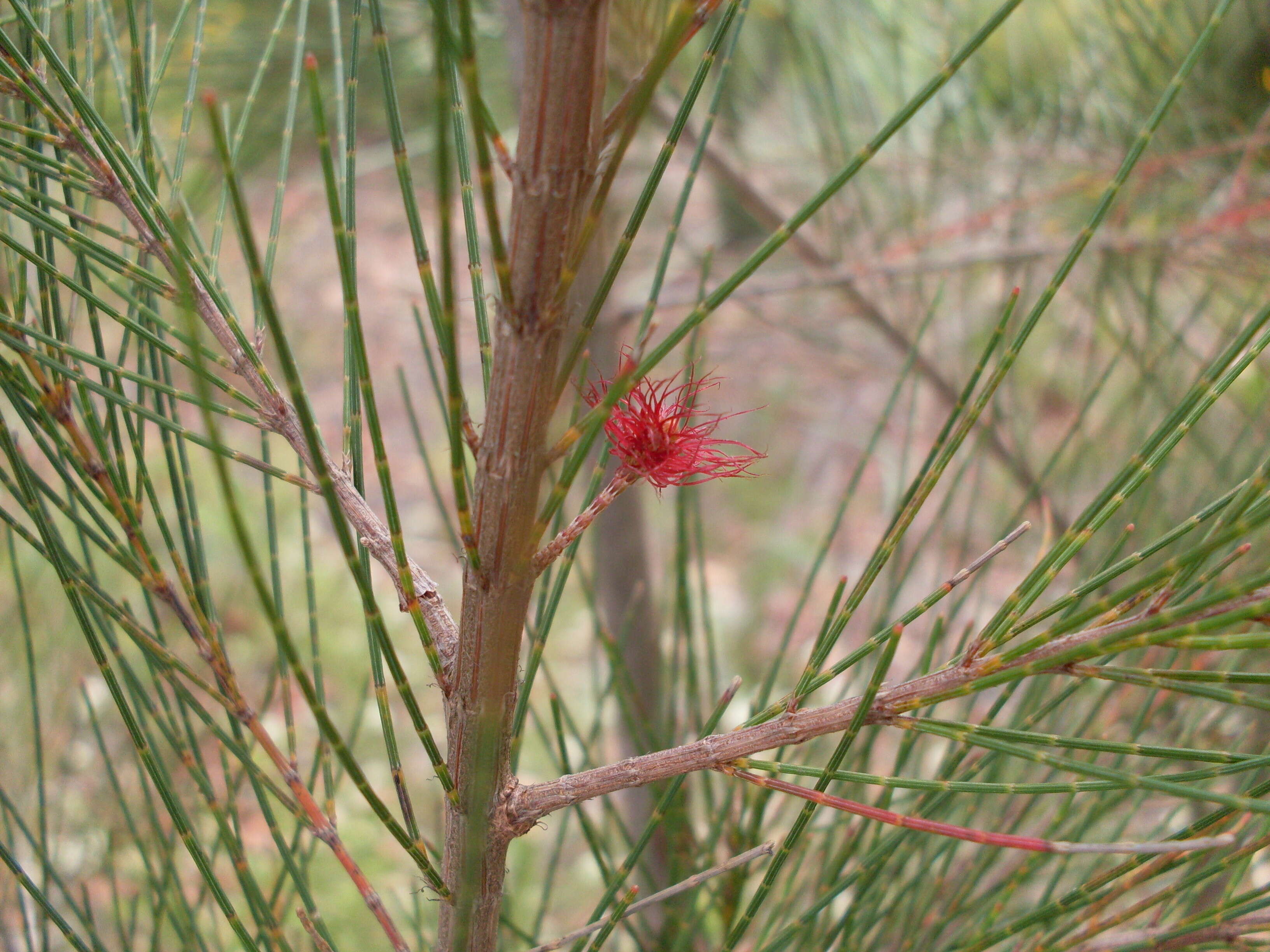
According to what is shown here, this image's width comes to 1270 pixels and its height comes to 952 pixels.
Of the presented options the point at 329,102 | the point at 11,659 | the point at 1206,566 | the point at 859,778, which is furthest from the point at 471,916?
the point at 329,102

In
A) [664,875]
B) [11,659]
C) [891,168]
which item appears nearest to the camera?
[664,875]

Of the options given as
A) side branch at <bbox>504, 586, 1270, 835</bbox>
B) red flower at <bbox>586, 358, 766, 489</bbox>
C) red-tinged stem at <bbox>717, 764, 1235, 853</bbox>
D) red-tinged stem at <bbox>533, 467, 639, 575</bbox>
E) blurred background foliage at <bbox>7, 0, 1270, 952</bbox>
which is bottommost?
red-tinged stem at <bbox>717, 764, 1235, 853</bbox>

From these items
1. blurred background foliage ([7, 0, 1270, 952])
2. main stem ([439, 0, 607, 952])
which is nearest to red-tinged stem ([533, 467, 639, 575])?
main stem ([439, 0, 607, 952])

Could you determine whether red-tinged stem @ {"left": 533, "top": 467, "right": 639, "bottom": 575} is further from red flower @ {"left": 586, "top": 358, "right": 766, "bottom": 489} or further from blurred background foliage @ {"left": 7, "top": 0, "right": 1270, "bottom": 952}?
blurred background foliage @ {"left": 7, "top": 0, "right": 1270, "bottom": 952}

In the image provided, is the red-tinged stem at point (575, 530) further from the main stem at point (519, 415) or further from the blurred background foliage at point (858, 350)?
the blurred background foliage at point (858, 350)

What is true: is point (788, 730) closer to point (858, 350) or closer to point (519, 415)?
point (519, 415)

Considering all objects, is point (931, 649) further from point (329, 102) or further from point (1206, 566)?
point (329, 102)
